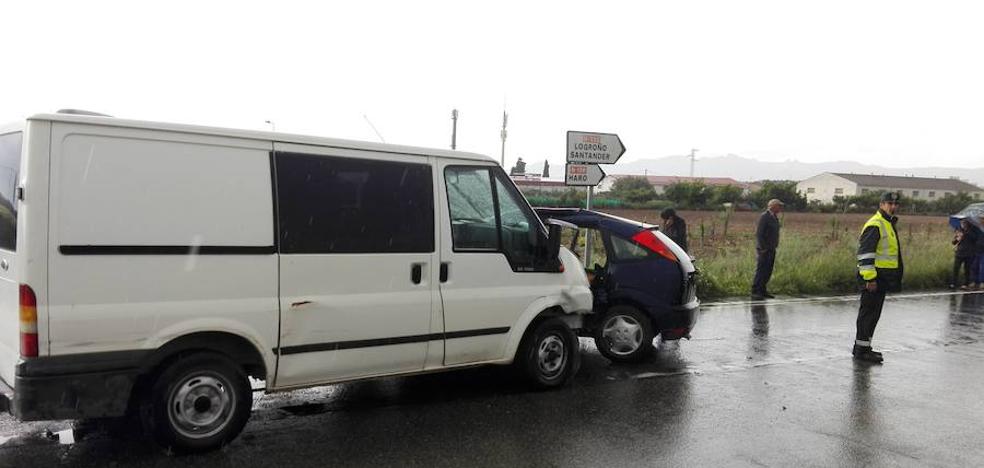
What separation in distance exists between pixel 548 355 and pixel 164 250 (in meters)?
3.18

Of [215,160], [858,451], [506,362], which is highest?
[215,160]

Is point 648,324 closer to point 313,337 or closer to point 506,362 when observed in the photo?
point 506,362

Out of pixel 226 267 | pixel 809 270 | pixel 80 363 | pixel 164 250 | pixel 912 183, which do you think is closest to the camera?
pixel 80 363

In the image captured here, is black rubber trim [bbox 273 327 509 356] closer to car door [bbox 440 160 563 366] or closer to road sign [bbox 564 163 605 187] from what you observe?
car door [bbox 440 160 563 366]

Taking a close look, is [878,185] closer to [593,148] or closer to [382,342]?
[593,148]

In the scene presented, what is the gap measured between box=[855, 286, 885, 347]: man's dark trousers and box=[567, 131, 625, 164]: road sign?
4.04 metres

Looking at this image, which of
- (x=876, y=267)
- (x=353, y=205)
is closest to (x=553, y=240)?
(x=353, y=205)

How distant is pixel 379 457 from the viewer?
4.52m

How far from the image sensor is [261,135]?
4.53 metres

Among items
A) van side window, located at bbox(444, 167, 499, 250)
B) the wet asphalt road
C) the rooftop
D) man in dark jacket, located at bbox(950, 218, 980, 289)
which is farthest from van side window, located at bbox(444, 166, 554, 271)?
the rooftop

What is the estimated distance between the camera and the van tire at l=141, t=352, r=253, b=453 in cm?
430

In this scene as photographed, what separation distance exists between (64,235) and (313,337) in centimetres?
155

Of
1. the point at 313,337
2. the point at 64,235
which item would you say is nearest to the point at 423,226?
the point at 313,337

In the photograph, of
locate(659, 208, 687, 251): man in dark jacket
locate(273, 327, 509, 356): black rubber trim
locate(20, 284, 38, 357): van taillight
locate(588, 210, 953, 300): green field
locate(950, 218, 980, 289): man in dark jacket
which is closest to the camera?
locate(20, 284, 38, 357): van taillight
